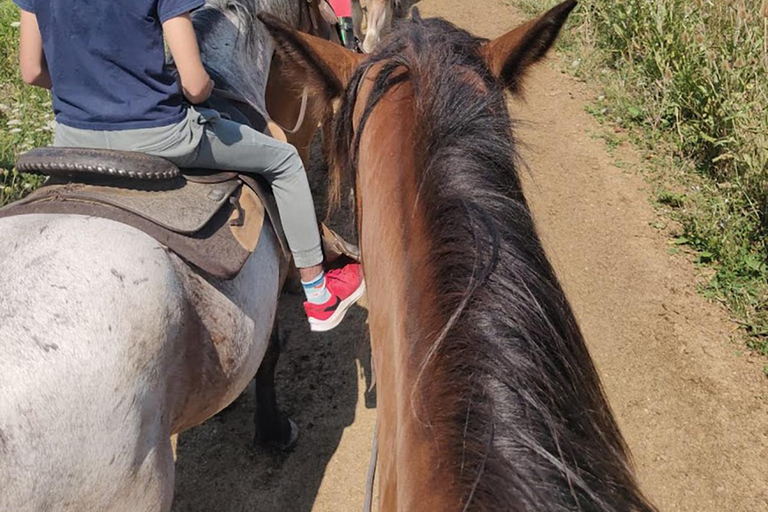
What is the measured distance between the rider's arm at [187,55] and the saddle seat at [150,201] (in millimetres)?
281

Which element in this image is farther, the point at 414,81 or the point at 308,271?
the point at 308,271

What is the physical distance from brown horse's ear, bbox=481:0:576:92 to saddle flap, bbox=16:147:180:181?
46.1 inches

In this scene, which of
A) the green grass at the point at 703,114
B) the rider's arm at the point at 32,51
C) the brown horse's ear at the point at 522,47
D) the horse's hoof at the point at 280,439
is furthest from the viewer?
the green grass at the point at 703,114

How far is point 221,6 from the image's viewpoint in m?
3.19

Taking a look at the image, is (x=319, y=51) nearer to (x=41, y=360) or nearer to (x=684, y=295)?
(x=41, y=360)

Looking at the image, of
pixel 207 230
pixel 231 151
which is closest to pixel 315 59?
pixel 231 151

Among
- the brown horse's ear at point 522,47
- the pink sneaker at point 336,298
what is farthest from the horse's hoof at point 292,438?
the brown horse's ear at point 522,47

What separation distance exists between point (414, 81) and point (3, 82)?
209 inches

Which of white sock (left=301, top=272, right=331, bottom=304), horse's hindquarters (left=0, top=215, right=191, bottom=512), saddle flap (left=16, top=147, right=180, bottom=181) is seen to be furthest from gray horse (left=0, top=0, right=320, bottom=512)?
white sock (left=301, top=272, right=331, bottom=304)

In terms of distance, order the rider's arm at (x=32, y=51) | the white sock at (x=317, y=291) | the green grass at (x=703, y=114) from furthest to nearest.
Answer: the green grass at (x=703, y=114)
the white sock at (x=317, y=291)
the rider's arm at (x=32, y=51)

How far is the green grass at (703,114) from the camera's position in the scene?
398 centimetres

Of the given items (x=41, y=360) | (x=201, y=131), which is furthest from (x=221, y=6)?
(x=41, y=360)

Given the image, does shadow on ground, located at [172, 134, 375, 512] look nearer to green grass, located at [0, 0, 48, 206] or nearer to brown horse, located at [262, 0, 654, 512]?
brown horse, located at [262, 0, 654, 512]

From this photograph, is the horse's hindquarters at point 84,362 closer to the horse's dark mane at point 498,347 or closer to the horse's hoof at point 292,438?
the horse's dark mane at point 498,347
